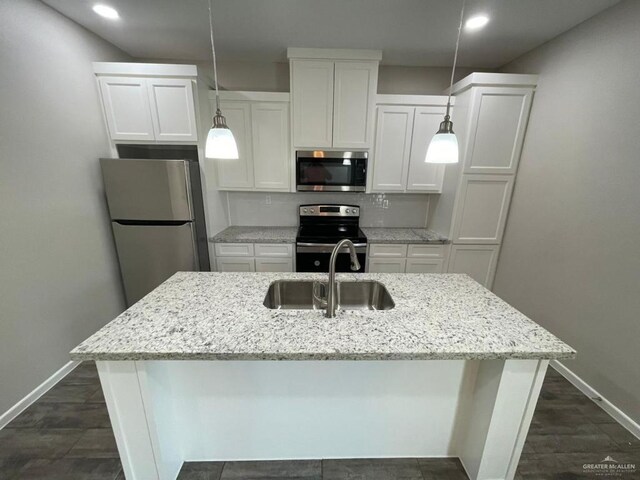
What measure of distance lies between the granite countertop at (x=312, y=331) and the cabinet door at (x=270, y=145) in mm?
1705

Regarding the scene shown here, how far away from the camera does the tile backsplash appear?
3117 mm

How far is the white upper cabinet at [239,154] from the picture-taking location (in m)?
2.58

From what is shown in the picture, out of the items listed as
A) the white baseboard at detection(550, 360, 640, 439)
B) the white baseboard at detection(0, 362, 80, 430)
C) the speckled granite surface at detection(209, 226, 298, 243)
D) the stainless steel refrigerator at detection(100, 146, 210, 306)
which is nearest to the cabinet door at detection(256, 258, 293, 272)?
the speckled granite surface at detection(209, 226, 298, 243)

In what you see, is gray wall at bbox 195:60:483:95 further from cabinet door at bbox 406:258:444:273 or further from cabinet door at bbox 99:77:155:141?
cabinet door at bbox 406:258:444:273

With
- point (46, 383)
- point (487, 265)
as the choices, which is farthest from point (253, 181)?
point (487, 265)

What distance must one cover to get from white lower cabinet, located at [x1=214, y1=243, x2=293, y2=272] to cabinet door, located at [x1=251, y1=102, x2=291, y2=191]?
68 centimetres

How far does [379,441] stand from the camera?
4.43ft

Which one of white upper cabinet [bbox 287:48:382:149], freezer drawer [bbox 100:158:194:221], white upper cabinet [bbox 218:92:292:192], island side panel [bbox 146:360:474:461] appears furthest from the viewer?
white upper cabinet [bbox 218:92:292:192]

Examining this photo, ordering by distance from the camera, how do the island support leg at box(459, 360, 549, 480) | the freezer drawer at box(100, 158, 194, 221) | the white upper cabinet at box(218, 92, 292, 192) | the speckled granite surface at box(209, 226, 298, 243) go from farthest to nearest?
the speckled granite surface at box(209, 226, 298, 243), the white upper cabinet at box(218, 92, 292, 192), the freezer drawer at box(100, 158, 194, 221), the island support leg at box(459, 360, 549, 480)

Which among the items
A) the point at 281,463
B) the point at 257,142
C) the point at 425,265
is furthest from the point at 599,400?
the point at 257,142

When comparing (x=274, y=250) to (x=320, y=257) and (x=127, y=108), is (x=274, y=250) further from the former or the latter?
(x=127, y=108)

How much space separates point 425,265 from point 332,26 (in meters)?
2.37

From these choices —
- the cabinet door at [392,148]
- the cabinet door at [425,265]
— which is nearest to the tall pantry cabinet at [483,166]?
the cabinet door at [425,265]

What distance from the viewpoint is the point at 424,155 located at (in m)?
2.73
